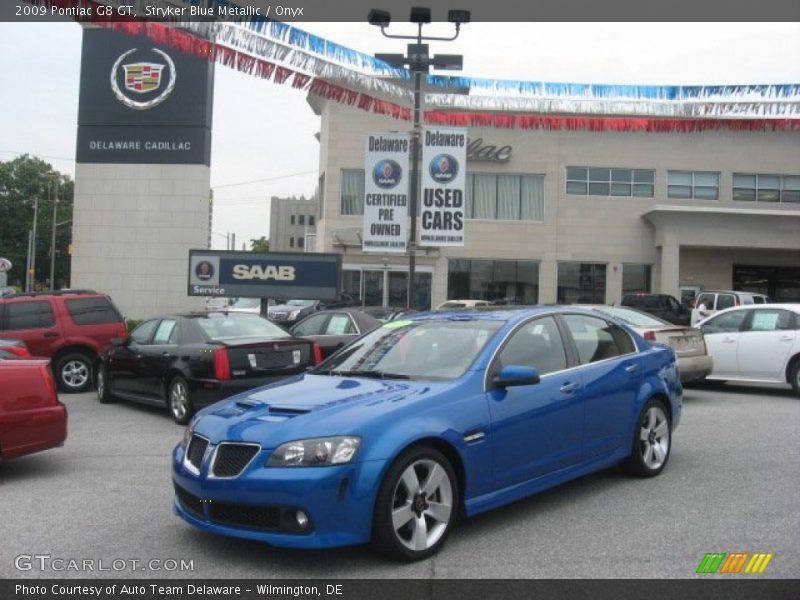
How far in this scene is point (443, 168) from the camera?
46.7ft

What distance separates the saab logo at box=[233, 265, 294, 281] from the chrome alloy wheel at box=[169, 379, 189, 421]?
23.1 ft

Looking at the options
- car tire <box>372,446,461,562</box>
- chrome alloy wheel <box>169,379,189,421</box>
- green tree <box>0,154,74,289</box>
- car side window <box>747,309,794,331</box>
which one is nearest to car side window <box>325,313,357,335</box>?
chrome alloy wheel <box>169,379,189,421</box>

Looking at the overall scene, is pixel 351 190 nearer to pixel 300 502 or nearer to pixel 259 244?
pixel 300 502

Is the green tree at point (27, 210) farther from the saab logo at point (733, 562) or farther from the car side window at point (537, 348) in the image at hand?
the saab logo at point (733, 562)

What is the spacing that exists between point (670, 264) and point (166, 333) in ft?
86.5

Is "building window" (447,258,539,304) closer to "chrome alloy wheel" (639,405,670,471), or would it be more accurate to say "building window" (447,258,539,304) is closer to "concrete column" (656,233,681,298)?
"concrete column" (656,233,681,298)

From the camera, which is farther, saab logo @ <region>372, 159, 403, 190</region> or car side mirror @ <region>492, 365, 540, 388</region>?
saab logo @ <region>372, 159, 403, 190</region>

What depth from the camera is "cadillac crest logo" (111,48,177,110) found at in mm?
21594

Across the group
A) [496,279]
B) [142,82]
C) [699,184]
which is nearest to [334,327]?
[142,82]

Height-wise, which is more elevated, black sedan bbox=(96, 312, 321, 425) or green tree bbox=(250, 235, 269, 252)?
green tree bbox=(250, 235, 269, 252)

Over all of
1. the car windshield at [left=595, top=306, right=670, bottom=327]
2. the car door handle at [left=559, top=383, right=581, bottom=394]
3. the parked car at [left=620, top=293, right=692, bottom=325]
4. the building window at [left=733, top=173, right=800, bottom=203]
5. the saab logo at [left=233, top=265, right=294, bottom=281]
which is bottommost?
the car door handle at [left=559, top=383, right=581, bottom=394]

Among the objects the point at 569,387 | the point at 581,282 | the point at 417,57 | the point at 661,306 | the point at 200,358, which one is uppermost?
the point at 417,57

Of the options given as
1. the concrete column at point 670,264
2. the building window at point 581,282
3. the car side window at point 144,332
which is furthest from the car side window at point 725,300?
the car side window at point 144,332

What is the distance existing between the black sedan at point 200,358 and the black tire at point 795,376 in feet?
24.0
